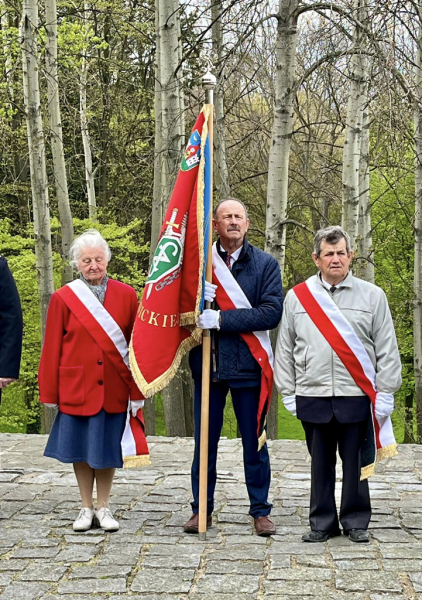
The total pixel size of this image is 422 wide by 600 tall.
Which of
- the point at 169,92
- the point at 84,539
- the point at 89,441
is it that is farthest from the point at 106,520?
the point at 169,92

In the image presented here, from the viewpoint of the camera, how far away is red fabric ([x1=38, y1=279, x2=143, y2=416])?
222 inches

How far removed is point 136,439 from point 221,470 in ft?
6.88

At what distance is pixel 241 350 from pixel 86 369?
3.24ft

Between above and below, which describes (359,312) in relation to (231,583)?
above

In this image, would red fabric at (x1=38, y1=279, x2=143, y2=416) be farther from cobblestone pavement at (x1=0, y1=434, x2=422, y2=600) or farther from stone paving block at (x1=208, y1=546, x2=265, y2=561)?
stone paving block at (x1=208, y1=546, x2=265, y2=561)

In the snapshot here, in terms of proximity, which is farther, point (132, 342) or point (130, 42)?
point (130, 42)

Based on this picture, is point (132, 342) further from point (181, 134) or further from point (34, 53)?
point (34, 53)

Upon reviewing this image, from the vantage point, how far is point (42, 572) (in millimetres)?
4871

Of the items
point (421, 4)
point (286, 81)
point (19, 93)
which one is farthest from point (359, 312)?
point (19, 93)

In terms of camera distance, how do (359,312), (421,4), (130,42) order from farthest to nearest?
(130,42) < (421,4) < (359,312)

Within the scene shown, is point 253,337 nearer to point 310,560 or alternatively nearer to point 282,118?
point 310,560

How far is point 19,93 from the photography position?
17.7m

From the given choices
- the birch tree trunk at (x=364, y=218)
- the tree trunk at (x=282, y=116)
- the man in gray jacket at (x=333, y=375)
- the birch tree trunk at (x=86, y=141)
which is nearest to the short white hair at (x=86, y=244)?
the man in gray jacket at (x=333, y=375)

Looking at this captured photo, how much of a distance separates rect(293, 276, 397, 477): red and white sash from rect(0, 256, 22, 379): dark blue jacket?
1903 millimetres
